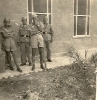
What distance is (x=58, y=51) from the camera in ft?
36.0

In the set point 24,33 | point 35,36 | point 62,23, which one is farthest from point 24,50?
point 62,23

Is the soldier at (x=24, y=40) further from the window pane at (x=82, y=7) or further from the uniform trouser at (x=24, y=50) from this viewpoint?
the window pane at (x=82, y=7)

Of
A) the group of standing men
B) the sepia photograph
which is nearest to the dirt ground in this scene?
the sepia photograph

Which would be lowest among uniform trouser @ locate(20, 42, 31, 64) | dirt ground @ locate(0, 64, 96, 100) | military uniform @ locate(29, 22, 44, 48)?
dirt ground @ locate(0, 64, 96, 100)

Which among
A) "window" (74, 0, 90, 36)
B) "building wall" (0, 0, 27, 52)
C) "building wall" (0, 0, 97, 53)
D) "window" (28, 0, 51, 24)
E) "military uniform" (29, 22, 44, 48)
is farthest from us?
"window" (74, 0, 90, 36)

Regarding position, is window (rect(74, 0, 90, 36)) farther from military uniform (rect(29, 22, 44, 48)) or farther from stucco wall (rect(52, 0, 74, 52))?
military uniform (rect(29, 22, 44, 48))

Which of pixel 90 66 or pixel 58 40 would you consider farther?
pixel 58 40

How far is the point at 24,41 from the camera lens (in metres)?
8.62

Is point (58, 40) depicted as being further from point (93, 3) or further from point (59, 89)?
point (59, 89)

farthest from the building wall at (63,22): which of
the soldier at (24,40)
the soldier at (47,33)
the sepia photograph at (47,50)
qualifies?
the soldier at (47,33)

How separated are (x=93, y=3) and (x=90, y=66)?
24.4 ft

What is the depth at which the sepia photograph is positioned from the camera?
5.59 meters

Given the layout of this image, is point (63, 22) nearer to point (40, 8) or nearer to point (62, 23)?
point (62, 23)

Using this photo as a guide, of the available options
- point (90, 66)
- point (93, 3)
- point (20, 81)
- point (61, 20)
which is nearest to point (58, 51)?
point (61, 20)
